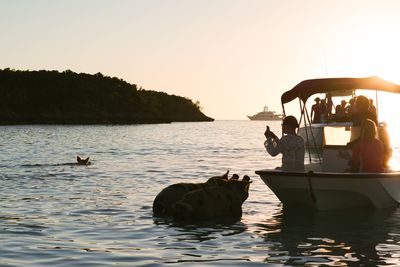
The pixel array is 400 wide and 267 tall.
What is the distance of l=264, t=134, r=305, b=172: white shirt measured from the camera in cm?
1694

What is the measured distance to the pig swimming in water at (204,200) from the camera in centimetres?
1594

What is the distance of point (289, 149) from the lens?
17.2 m

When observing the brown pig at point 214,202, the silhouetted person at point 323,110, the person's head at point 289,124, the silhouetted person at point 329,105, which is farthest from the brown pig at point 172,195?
the silhouetted person at point 329,105

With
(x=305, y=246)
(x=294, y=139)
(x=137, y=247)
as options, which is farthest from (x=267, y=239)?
(x=294, y=139)

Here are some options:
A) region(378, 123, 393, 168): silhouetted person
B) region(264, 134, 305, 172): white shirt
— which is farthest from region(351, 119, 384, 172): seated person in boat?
region(264, 134, 305, 172): white shirt

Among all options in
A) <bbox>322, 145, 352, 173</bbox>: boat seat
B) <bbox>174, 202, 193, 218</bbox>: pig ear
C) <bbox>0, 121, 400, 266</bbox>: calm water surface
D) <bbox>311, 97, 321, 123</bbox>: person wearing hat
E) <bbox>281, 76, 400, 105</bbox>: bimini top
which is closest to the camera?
<bbox>0, 121, 400, 266</bbox>: calm water surface

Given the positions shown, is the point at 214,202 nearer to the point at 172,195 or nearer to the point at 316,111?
the point at 172,195

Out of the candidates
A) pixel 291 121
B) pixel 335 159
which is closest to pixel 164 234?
pixel 291 121

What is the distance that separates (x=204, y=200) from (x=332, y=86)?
5.16 metres

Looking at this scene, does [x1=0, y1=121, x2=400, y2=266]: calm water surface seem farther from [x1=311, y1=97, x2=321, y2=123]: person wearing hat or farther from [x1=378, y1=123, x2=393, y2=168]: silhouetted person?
[x1=311, y1=97, x2=321, y2=123]: person wearing hat

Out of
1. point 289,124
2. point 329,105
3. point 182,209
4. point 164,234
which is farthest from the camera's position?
point 329,105

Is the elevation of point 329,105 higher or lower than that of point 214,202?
higher

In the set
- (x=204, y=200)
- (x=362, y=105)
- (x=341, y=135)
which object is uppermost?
(x=362, y=105)

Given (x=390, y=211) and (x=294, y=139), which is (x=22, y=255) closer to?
(x=294, y=139)
